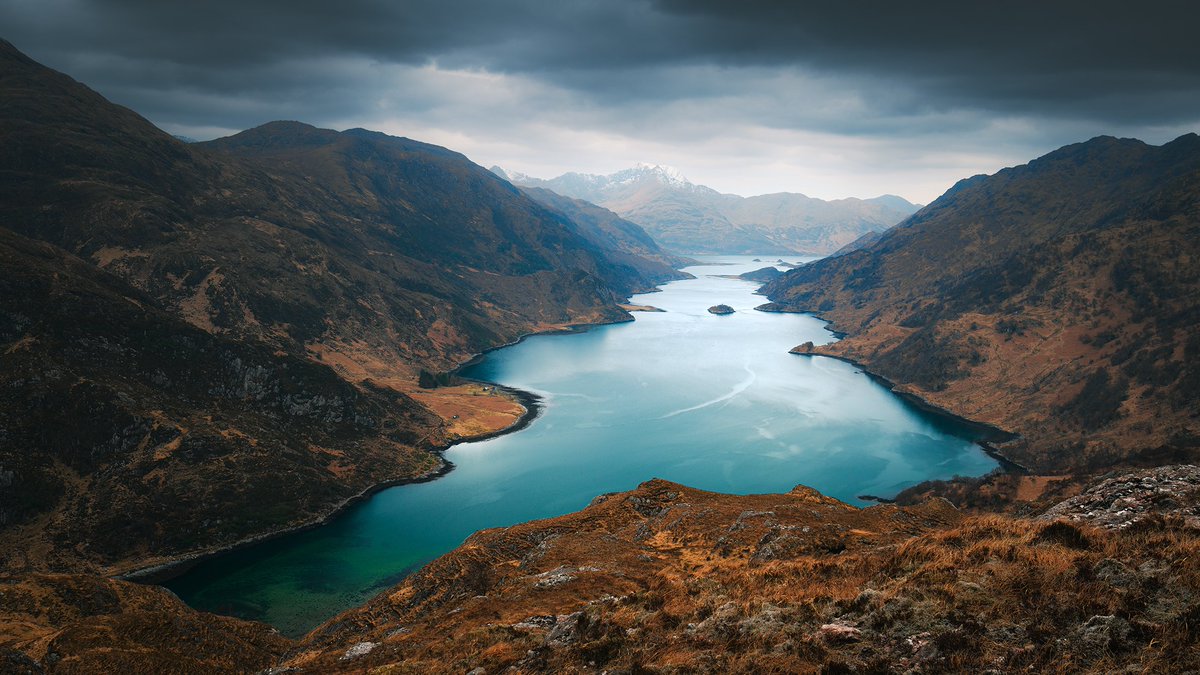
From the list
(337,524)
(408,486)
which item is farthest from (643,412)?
(337,524)

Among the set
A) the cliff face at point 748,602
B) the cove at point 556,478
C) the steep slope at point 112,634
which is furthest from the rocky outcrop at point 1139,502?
the cove at point 556,478

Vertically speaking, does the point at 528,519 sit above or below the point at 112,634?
below

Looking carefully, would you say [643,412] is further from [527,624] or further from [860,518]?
[527,624]

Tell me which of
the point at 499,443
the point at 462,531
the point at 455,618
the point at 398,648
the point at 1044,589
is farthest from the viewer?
the point at 499,443

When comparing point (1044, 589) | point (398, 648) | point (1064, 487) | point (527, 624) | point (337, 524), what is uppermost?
point (1044, 589)

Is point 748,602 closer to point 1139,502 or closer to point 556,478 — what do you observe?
point 1139,502

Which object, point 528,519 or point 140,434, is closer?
point 140,434

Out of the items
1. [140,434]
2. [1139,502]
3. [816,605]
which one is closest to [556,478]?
[140,434]

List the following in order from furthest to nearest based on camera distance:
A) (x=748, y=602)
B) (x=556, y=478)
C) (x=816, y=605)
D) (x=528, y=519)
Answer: (x=556, y=478) → (x=528, y=519) → (x=748, y=602) → (x=816, y=605)
